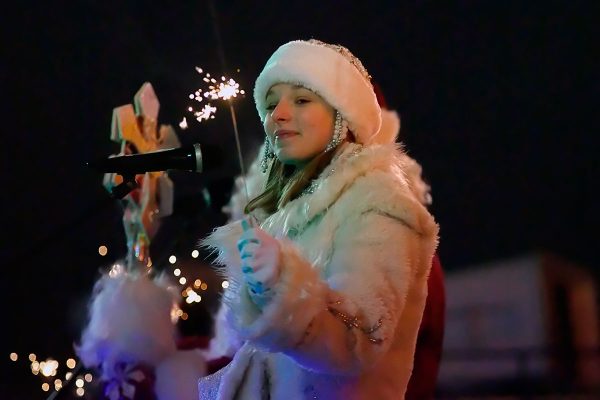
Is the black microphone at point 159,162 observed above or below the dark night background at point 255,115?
above

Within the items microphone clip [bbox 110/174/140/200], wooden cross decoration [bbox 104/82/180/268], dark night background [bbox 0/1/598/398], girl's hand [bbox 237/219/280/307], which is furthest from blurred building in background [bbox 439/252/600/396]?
girl's hand [bbox 237/219/280/307]

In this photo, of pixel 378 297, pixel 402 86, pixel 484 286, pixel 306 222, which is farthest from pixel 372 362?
pixel 484 286

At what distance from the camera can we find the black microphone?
4.12 feet

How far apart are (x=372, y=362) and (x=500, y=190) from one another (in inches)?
125

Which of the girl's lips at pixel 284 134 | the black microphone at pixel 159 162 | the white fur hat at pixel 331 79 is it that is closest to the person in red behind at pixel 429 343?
the white fur hat at pixel 331 79

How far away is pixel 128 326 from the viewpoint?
1844 mm

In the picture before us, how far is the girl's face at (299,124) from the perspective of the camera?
1.21 metres

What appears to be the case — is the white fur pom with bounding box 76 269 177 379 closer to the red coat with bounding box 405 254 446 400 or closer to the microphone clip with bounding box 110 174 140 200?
the microphone clip with bounding box 110 174 140 200

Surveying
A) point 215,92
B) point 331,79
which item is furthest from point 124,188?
point 331,79

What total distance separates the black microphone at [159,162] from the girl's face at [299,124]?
136 millimetres

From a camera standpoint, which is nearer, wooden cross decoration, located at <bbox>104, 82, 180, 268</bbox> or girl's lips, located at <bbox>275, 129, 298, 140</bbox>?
girl's lips, located at <bbox>275, 129, 298, 140</bbox>

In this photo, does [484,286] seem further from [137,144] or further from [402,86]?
[137,144]

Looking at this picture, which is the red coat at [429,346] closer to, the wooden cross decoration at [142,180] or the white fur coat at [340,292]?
the white fur coat at [340,292]

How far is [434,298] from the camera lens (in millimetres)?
1657
